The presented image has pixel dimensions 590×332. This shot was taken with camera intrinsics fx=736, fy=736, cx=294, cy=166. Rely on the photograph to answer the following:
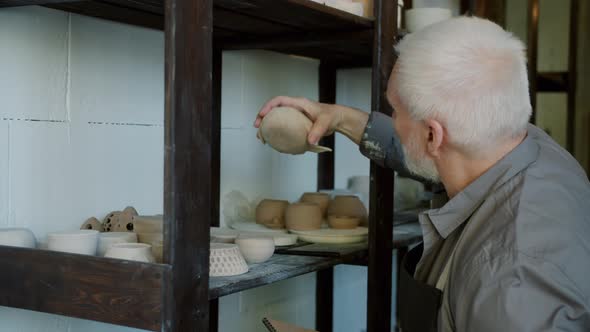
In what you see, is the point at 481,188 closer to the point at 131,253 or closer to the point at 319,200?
the point at 131,253

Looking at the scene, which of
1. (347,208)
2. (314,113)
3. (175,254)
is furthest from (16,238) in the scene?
(347,208)

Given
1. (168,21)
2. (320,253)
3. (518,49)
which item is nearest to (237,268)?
(320,253)

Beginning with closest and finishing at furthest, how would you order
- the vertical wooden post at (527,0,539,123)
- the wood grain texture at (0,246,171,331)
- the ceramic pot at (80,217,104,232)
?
1. the wood grain texture at (0,246,171,331)
2. the ceramic pot at (80,217,104,232)
3. the vertical wooden post at (527,0,539,123)

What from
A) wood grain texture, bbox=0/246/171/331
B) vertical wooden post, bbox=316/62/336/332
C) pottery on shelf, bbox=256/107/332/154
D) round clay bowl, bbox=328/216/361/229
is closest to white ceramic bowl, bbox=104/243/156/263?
wood grain texture, bbox=0/246/171/331

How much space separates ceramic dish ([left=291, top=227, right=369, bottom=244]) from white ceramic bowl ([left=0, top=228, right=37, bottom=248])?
818mm

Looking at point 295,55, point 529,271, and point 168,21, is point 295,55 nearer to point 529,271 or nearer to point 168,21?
point 168,21

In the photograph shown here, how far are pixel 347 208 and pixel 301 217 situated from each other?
0.20 m

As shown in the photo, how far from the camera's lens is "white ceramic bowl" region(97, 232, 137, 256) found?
1541 mm

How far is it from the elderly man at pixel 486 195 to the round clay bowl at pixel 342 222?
537 millimetres

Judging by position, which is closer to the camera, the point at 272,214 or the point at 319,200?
the point at 272,214

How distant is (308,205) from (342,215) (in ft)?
0.49

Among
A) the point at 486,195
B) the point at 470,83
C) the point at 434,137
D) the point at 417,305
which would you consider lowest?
the point at 417,305

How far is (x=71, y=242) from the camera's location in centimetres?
147

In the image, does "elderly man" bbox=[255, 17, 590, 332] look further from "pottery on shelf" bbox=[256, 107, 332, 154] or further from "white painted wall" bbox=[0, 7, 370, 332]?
"white painted wall" bbox=[0, 7, 370, 332]
